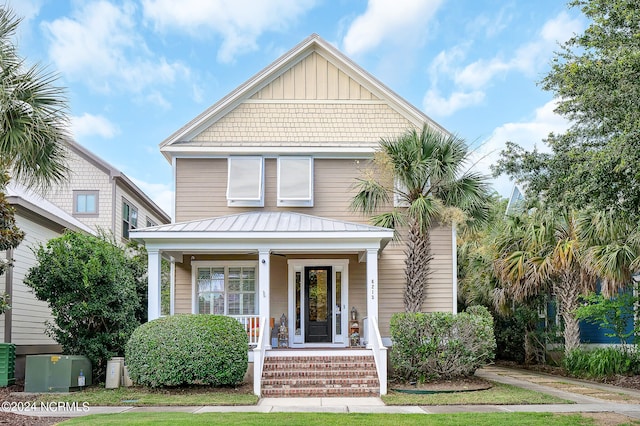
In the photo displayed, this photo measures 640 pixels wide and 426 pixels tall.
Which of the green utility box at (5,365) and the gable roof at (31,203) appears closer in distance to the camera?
the green utility box at (5,365)

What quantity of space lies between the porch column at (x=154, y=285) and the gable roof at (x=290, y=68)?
3.83 m

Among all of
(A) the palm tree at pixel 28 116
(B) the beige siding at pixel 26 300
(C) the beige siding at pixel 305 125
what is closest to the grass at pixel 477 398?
(A) the palm tree at pixel 28 116

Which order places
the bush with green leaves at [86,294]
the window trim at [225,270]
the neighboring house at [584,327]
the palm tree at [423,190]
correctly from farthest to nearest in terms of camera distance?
1. the neighboring house at [584,327]
2. the window trim at [225,270]
3. the palm tree at [423,190]
4. the bush with green leaves at [86,294]

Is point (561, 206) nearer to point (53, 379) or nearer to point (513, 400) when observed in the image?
point (513, 400)

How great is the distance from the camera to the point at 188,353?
13.2 metres

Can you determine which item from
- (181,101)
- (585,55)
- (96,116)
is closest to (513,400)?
(585,55)

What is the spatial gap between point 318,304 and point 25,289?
7.82 meters

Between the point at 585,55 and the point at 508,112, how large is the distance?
8466mm

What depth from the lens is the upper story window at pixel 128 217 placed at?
2617 cm

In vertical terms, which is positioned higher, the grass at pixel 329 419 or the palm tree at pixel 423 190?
the palm tree at pixel 423 190

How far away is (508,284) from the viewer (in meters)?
20.4

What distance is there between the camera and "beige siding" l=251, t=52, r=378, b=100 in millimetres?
19000

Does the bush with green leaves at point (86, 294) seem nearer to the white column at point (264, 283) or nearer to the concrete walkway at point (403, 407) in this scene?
Answer: the white column at point (264, 283)

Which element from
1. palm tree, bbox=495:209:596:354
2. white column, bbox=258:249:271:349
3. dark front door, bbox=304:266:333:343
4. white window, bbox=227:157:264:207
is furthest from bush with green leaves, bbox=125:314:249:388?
palm tree, bbox=495:209:596:354
